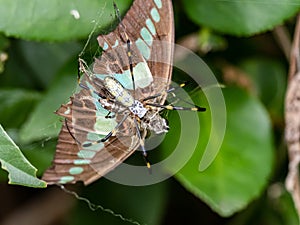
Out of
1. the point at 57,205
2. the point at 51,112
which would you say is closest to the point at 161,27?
the point at 51,112

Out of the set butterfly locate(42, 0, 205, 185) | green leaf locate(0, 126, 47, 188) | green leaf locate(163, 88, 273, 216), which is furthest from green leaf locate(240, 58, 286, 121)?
green leaf locate(0, 126, 47, 188)

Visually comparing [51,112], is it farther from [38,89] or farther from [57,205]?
[57,205]

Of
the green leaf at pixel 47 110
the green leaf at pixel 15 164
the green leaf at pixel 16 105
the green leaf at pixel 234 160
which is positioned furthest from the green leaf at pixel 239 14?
the green leaf at pixel 15 164

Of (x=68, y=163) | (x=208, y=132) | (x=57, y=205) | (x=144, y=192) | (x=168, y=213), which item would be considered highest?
(x=68, y=163)

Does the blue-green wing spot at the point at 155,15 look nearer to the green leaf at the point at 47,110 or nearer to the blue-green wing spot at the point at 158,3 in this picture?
the blue-green wing spot at the point at 158,3

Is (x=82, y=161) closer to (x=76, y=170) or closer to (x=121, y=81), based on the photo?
(x=76, y=170)

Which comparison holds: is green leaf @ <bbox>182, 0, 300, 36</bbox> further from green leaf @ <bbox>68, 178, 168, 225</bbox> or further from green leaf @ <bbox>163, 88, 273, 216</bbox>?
green leaf @ <bbox>68, 178, 168, 225</bbox>
